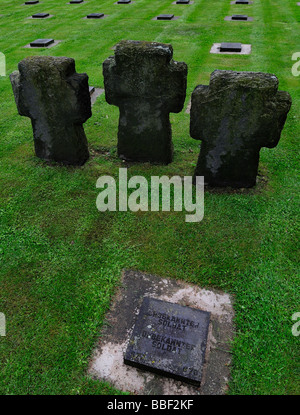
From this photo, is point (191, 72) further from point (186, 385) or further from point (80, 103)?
point (186, 385)

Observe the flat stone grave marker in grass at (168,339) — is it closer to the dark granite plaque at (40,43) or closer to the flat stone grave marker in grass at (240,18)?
the dark granite plaque at (40,43)

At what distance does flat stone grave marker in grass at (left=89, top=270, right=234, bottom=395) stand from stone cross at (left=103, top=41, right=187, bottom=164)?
2902mm

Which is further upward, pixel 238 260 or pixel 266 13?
pixel 266 13

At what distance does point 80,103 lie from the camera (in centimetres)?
557

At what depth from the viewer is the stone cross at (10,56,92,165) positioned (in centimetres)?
534

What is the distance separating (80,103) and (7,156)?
2245mm

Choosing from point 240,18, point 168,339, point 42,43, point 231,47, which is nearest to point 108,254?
point 168,339

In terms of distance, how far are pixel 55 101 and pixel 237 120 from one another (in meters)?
3.03

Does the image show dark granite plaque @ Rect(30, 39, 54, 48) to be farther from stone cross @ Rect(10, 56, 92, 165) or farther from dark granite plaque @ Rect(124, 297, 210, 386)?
dark granite plaque @ Rect(124, 297, 210, 386)

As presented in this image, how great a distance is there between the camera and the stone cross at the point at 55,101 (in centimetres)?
534

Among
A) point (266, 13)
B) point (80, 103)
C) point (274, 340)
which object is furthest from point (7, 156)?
point (266, 13)

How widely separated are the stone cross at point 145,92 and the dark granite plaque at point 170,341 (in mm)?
3203

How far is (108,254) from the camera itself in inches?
182

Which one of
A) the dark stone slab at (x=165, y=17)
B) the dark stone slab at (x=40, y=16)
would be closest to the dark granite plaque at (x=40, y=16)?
the dark stone slab at (x=40, y=16)
